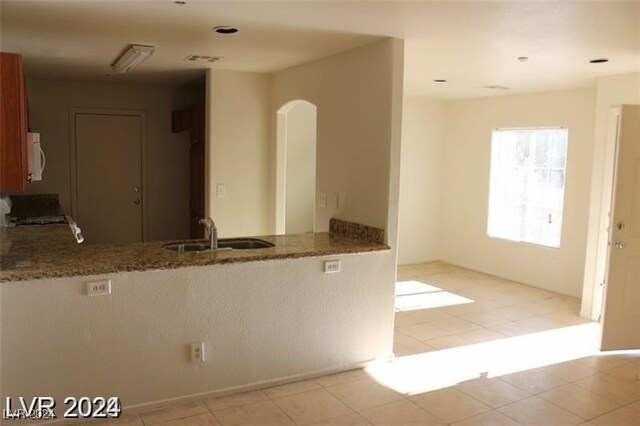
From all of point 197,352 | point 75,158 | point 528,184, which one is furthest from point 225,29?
point 528,184

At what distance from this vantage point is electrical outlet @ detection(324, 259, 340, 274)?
357 centimetres

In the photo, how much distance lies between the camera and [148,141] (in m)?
6.57

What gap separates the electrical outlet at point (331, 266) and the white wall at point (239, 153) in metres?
2.07

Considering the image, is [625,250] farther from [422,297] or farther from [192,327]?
[192,327]

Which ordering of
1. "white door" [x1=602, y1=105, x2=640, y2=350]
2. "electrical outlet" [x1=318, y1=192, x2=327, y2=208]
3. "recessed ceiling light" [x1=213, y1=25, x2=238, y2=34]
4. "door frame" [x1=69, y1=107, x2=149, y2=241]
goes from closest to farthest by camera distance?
1. "recessed ceiling light" [x1=213, y1=25, x2=238, y2=34]
2. "white door" [x1=602, y1=105, x2=640, y2=350]
3. "electrical outlet" [x1=318, y1=192, x2=327, y2=208]
4. "door frame" [x1=69, y1=107, x2=149, y2=241]

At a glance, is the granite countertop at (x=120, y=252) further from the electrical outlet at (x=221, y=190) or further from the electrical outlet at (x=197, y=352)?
the electrical outlet at (x=221, y=190)

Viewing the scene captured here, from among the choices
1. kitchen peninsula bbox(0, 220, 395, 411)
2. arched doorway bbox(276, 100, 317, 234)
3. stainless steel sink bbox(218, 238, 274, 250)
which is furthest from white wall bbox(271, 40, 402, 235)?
arched doorway bbox(276, 100, 317, 234)

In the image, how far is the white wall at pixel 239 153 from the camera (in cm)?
524

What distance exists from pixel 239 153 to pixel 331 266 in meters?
2.23

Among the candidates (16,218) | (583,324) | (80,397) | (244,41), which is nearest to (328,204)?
(244,41)

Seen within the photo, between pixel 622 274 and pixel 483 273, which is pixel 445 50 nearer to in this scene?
pixel 622 274

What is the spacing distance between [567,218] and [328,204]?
10.7 feet

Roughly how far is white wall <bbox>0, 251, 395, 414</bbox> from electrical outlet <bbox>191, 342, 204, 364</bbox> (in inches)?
1.2

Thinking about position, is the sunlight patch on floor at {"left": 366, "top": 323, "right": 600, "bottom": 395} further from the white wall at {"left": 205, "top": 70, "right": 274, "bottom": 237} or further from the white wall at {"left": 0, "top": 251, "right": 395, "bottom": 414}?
the white wall at {"left": 205, "top": 70, "right": 274, "bottom": 237}
